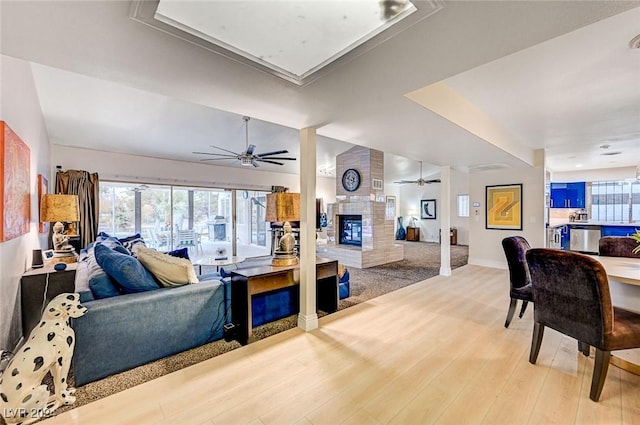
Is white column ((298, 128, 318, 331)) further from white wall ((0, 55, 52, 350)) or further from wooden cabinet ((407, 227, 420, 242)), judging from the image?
wooden cabinet ((407, 227, 420, 242))

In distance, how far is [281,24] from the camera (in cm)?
150

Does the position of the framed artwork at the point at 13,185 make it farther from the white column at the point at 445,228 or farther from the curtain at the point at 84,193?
the white column at the point at 445,228

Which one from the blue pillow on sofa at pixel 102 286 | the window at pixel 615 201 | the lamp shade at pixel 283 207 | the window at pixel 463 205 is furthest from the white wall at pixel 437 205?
the blue pillow on sofa at pixel 102 286

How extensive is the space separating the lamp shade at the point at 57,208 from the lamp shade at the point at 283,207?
248 cm

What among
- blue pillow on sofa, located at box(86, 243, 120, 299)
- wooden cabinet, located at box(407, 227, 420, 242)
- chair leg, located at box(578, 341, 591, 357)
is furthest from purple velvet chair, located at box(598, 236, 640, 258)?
wooden cabinet, located at box(407, 227, 420, 242)

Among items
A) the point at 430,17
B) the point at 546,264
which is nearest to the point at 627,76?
the point at 546,264

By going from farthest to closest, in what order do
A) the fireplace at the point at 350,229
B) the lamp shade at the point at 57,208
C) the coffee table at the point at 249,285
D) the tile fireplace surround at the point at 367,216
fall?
the fireplace at the point at 350,229 → the tile fireplace surround at the point at 367,216 → the lamp shade at the point at 57,208 → the coffee table at the point at 249,285

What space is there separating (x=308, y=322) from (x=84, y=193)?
502cm

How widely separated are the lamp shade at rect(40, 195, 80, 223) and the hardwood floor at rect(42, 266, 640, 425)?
2510 millimetres

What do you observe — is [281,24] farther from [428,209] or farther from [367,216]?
[428,209]

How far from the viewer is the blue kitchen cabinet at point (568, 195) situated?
868cm

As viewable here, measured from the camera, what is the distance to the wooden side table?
105 inches

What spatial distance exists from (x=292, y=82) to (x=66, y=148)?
5.42 meters

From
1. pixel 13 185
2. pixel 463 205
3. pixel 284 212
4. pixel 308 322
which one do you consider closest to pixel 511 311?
pixel 308 322
